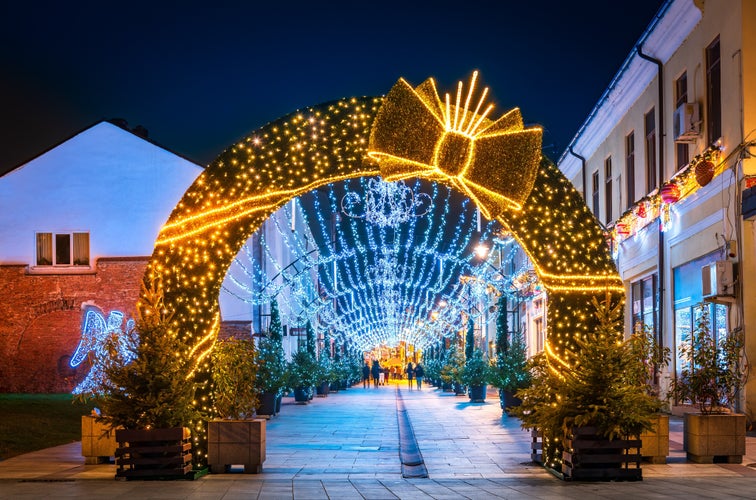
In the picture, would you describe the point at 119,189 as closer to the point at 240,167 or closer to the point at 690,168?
the point at 690,168

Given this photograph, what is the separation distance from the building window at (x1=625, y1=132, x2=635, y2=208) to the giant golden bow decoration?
16.2 metres

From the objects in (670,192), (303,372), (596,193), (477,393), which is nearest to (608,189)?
(596,193)

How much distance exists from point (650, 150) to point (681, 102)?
315 centimetres

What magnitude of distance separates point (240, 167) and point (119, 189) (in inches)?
954

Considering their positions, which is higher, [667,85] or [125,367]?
[667,85]

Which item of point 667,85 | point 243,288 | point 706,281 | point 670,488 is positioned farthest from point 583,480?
point 243,288

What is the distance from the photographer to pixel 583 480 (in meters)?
11.8

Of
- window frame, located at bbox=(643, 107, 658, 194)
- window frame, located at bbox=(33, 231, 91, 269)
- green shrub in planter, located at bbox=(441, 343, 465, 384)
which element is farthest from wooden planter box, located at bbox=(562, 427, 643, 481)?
window frame, located at bbox=(33, 231, 91, 269)

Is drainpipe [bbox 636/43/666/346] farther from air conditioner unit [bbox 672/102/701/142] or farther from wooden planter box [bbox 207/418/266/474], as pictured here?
wooden planter box [bbox 207/418/266/474]

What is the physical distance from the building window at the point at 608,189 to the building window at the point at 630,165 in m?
2.76

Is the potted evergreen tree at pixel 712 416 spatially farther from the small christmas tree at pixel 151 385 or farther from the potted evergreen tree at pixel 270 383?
the potted evergreen tree at pixel 270 383

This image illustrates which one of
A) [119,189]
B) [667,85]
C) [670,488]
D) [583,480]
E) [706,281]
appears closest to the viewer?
[670,488]

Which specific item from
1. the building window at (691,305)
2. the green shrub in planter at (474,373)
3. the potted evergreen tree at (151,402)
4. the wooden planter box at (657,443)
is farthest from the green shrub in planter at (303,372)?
the potted evergreen tree at (151,402)

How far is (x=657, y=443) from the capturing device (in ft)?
43.5
